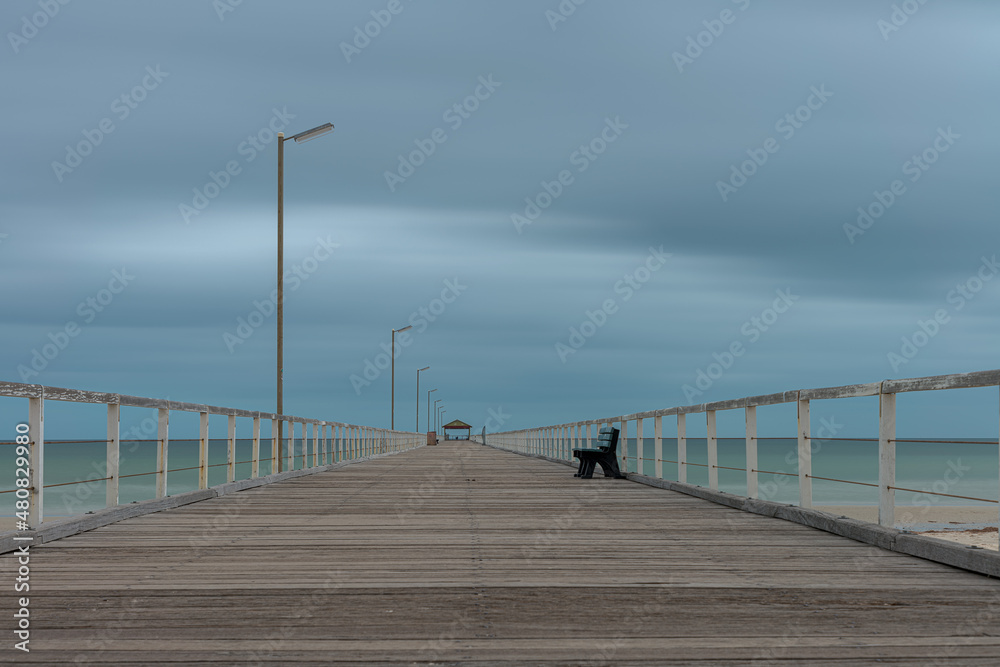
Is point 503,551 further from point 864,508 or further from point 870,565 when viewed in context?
point 864,508

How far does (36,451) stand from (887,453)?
568 centimetres

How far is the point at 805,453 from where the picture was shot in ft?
27.4

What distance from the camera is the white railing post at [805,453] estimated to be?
8.34 metres

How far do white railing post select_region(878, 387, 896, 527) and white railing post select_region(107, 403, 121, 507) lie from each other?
585 centimetres

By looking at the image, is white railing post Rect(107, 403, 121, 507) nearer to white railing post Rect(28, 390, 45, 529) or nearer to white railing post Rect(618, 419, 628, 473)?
white railing post Rect(28, 390, 45, 529)

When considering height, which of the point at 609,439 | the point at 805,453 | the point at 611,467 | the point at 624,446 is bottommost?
the point at 611,467

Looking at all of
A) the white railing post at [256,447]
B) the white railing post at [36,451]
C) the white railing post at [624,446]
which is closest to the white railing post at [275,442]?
the white railing post at [256,447]

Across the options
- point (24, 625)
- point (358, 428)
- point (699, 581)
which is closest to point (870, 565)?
point (699, 581)

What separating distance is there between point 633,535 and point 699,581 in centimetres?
228

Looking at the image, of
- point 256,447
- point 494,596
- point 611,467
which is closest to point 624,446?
point 611,467

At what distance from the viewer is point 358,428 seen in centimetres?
→ 2795

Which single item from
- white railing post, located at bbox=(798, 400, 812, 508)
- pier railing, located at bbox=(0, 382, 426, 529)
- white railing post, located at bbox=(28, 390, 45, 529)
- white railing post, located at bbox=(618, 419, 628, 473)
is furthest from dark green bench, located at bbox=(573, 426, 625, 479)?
white railing post, located at bbox=(28, 390, 45, 529)

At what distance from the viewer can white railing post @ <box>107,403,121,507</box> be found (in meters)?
8.40

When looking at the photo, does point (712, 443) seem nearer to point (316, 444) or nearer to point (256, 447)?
point (256, 447)
